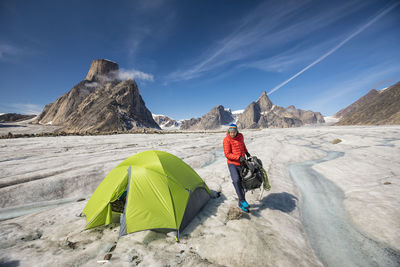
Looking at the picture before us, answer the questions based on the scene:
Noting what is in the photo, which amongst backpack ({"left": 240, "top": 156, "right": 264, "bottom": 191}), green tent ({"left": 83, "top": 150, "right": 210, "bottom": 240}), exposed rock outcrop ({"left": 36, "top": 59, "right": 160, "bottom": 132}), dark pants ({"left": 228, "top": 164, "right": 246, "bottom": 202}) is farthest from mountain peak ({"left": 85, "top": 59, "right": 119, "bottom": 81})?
backpack ({"left": 240, "top": 156, "right": 264, "bottom": 191})

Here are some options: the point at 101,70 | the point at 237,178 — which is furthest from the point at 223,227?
the point at 101,70

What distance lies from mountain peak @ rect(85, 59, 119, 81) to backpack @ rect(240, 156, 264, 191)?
497 ft

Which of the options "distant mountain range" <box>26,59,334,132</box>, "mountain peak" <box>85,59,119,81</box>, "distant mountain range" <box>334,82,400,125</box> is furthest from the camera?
"mountain peak" <box>85,59,119,81</box>

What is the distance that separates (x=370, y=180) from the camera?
819 centimetres

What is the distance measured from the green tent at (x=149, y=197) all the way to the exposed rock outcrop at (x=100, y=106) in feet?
297

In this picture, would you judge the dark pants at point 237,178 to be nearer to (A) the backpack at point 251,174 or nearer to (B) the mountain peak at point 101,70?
(A) the backpack at point 251,174

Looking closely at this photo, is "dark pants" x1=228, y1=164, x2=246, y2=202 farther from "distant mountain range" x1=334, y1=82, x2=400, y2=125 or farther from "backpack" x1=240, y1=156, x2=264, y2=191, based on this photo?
"distant mountain range" x1=334, y1=82, x2=400, y2=125

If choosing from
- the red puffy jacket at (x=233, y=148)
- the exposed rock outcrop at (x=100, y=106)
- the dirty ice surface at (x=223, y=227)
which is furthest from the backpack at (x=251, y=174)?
the exposed rock outcrop at (x=100, y=106)

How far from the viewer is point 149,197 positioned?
486 centimetres

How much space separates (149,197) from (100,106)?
113041mm

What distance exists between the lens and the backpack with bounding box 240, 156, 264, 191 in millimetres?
5372

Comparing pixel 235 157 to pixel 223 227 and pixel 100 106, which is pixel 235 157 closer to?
pixel 223 227

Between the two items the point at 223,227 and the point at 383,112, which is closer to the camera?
the point at 223,227

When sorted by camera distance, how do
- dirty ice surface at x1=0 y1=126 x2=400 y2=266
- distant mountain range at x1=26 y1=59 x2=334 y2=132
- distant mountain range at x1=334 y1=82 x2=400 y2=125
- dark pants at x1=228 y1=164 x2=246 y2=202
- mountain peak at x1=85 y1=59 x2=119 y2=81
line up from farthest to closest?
mountain peak at x1=85 y1=59 x2=119 y2=81 < distant mountain range at x1=334 y1=82 x2=400 y2=125 < distant mountain range at x1=26 y1=59 x2=334 y2=132 < dark pants at x1=228 y1=164 x2=246 y2=202 < dirty ice surface at x1=0 y1=126 x2=400 y2=266
